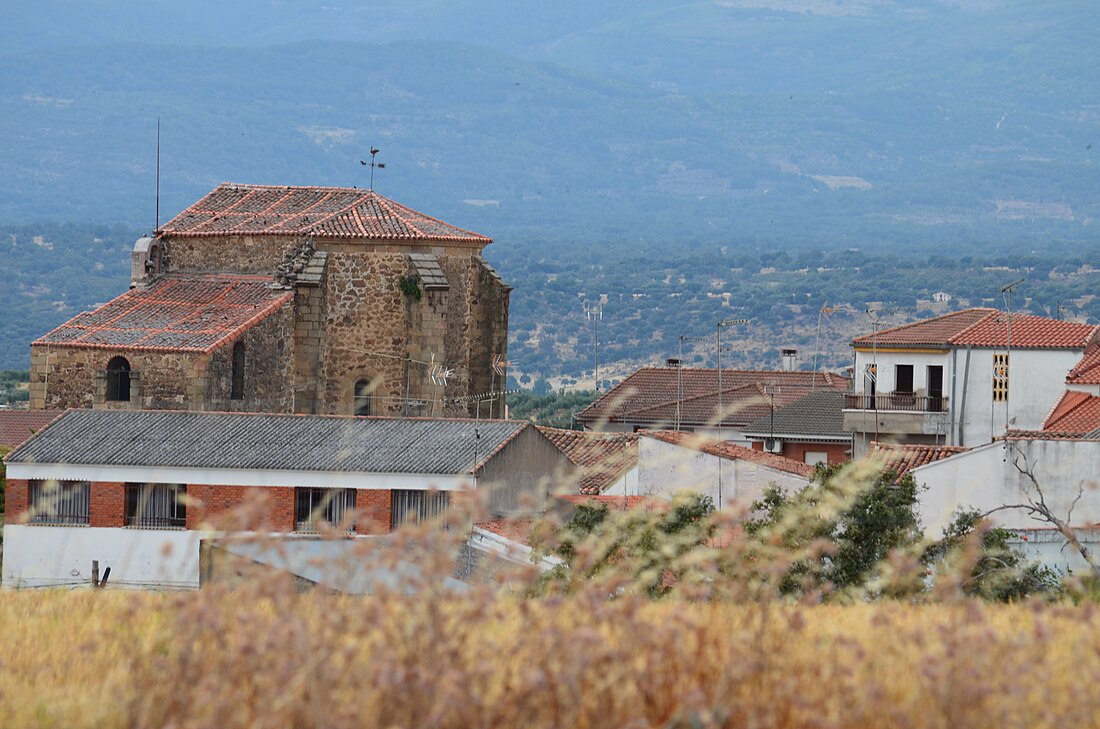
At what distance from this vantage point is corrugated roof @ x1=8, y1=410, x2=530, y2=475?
31.3 meters

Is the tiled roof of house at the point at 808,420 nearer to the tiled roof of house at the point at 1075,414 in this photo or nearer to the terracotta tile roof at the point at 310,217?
the tiled roof of house at the point at 1075,414

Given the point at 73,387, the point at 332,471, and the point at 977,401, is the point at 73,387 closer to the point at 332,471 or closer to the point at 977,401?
the point at 332,471

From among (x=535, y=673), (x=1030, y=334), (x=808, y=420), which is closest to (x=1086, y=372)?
(x=1030, y=334)

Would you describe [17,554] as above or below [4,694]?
A: below

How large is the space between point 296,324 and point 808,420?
707 inches

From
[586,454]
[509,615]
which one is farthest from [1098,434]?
[509,615]

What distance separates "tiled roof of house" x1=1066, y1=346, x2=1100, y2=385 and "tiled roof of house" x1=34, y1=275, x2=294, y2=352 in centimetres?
1575

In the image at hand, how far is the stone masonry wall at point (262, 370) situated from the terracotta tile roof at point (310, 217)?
2.28 meters

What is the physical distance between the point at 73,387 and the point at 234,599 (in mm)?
32191

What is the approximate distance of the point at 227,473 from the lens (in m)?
31.4

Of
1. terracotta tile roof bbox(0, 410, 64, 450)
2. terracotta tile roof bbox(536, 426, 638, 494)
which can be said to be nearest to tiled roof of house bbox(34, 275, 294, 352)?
terracotta tile roof bbox(0, 410, 64, 450)

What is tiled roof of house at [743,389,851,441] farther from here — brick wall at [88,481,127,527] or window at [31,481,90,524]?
window at [31,481,90,524]

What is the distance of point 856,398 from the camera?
45.2 m

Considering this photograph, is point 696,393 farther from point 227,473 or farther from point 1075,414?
point 227,473
